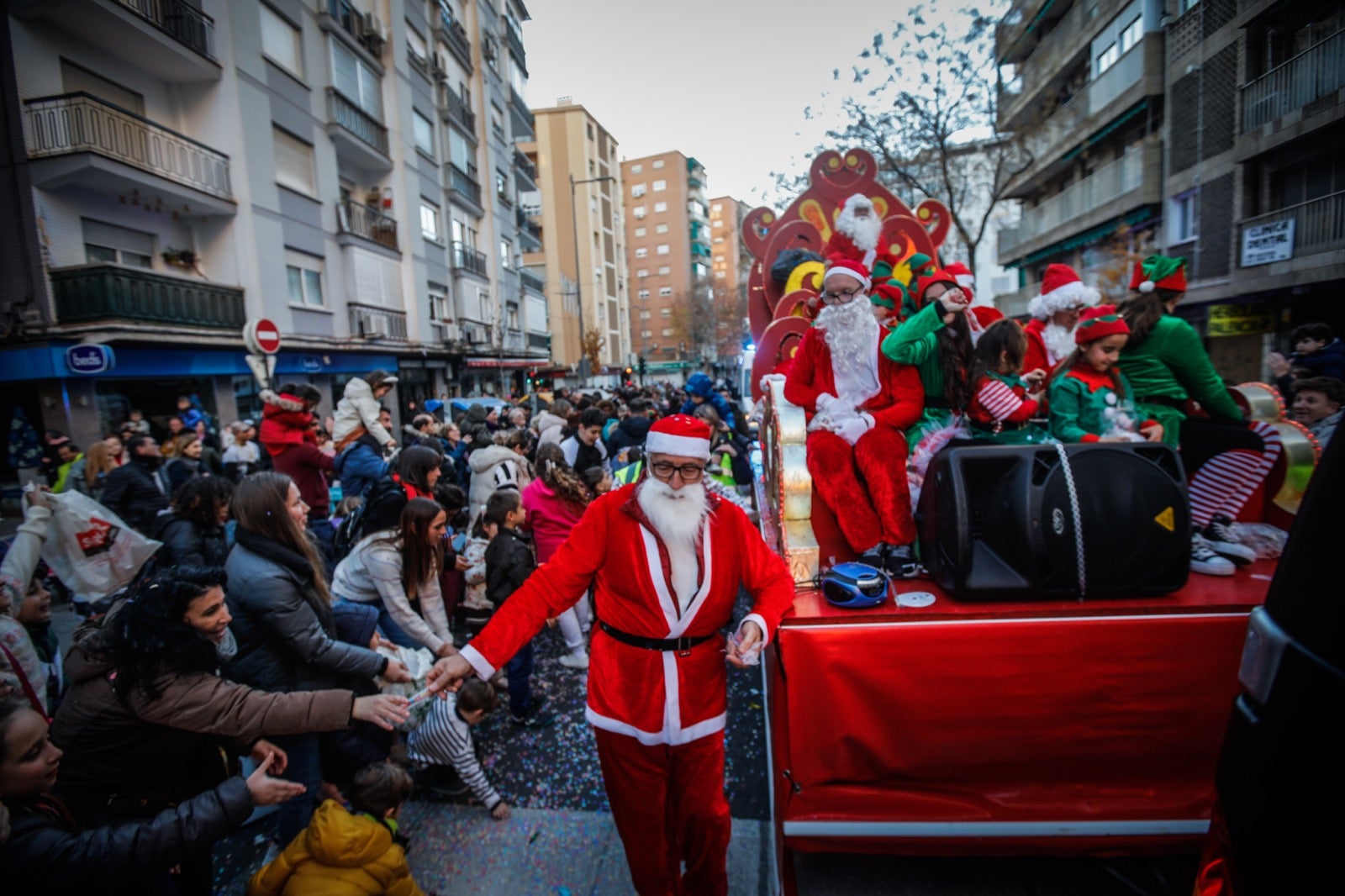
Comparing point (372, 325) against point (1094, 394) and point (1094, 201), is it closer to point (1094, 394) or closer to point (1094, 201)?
point (1094, 394)

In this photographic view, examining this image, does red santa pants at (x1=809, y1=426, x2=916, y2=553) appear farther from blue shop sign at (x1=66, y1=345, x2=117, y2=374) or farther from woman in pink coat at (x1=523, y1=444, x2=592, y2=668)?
blue shop sign at (x1=66, y1=345, x2=117, y2=374)

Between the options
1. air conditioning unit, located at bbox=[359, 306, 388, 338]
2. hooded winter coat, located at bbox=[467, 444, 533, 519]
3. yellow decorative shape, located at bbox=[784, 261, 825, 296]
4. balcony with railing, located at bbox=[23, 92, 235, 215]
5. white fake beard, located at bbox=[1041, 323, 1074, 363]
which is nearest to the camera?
white fake beard, located at bbox=[1041, 323, 1074, 363]

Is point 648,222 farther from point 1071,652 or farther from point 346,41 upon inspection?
point 1071,652

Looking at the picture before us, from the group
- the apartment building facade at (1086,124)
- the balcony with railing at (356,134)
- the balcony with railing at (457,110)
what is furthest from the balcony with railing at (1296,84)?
the balcony with railing at (457,110)

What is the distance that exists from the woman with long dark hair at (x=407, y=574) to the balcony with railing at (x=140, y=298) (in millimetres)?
10524

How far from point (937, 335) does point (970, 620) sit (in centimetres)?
160

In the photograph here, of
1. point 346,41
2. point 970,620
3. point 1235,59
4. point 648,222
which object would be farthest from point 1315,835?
point 648,222

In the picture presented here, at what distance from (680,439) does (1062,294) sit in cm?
295

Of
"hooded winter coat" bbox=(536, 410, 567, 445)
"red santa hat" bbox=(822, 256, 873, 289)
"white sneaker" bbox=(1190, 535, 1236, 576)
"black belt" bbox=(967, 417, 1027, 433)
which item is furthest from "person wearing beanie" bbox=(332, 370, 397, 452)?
"white sneaker" bbox=(1190, 535, 1236, 576)

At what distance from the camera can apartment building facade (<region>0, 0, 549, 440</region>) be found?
9.90m

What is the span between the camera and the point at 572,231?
43.8 meters

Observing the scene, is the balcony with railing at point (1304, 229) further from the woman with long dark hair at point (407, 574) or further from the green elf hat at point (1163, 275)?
the woman with long dark hair at point (407, 574)

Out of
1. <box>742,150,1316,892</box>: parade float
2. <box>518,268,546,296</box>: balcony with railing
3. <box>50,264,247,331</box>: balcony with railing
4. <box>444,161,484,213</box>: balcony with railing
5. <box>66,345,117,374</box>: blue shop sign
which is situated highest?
<box>444,161,484,213</box>: balcony with railing

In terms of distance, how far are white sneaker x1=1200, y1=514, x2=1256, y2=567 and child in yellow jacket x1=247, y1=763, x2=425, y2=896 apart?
3.72 metres
